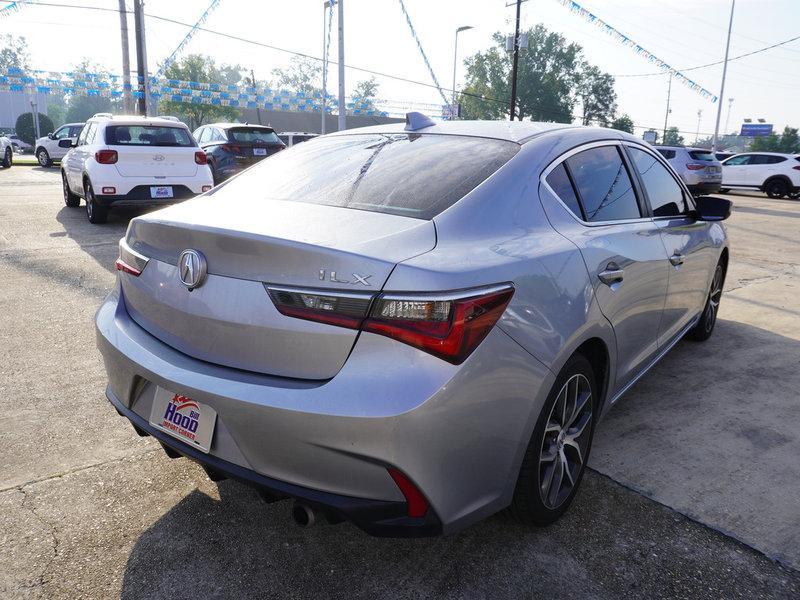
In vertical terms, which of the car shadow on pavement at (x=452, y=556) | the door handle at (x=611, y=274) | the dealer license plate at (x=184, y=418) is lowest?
the car shadow on pavement at (x=452, y=556)

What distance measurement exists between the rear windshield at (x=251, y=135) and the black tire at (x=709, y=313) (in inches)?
457

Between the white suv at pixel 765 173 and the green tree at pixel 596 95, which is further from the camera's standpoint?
the green tree at pixel 596 95

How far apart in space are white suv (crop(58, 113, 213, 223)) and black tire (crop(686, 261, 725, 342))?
7233mm

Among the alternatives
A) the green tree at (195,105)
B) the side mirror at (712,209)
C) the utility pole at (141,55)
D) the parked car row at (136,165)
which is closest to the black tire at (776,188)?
the parked car row at (136,165)

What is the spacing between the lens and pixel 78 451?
299cm

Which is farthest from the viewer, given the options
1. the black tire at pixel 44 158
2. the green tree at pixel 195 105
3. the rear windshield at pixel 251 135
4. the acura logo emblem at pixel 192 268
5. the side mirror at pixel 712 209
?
the green tree at pixel 195 105

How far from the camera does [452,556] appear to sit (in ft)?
7.70

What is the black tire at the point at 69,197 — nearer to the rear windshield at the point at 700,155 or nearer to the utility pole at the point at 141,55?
the utility pole at the point at 141,55

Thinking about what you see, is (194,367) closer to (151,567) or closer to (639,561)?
(151,567)

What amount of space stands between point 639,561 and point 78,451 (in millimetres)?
2458

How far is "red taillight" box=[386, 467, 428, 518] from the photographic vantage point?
6.05 feet

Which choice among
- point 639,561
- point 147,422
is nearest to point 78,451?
point 147,422

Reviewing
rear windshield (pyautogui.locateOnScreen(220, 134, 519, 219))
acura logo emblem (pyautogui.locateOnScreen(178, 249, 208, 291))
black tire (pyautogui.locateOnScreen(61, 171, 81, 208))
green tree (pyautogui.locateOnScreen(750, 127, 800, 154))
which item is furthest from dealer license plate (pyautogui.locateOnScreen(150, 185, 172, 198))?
green tree (pyautogui.locateOnScreen(750, 127, 800, 154))

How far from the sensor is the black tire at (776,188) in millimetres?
22047
